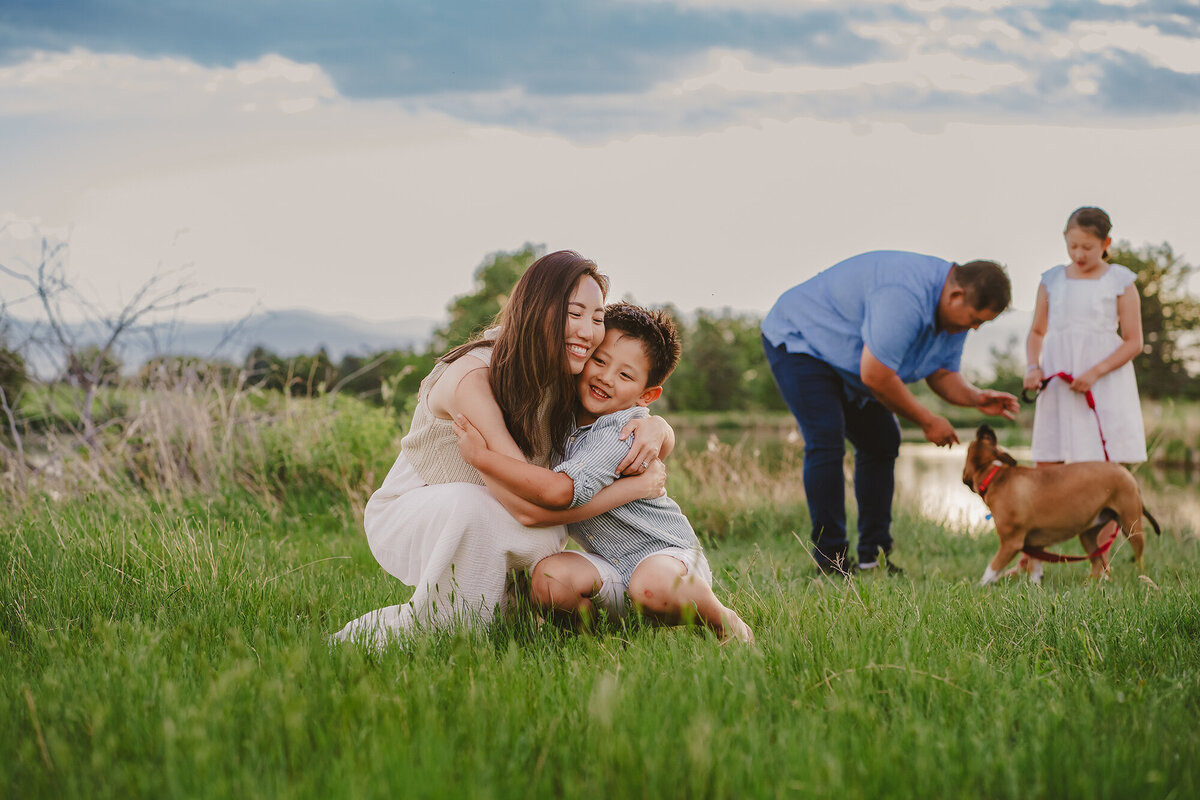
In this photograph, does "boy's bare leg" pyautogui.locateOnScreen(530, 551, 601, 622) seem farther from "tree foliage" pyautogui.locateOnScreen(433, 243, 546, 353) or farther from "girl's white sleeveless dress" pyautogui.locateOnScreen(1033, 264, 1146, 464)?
"tree foliage" pyautogui.locateOnScreen(433, 243, 546, 353)

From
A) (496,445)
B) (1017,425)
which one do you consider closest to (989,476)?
(496,445)

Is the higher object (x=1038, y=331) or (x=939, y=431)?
(x=1038, y=331)

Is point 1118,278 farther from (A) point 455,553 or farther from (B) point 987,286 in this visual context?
(A) point 455,553

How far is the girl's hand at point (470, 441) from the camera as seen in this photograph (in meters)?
2.81

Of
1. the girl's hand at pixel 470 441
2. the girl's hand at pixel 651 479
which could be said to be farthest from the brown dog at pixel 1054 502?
the girl's hand at pixel 470 441

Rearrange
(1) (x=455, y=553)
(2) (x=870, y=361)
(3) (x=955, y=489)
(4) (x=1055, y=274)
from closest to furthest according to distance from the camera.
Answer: (1) (x=455, y=553) < (2) (x=870, y=361) < (4) (x=1055, y=274) < (3) (x=955, y=489)

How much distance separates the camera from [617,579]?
9.93 ft

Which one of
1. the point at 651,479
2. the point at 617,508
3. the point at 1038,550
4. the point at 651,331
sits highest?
the point at 651,331

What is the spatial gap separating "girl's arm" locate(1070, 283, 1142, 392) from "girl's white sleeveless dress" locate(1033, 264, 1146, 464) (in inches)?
2.7

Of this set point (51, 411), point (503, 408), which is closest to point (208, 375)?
point (51, 411)

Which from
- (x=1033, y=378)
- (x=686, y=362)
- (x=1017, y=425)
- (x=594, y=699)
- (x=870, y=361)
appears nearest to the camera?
(x=594, y=699)

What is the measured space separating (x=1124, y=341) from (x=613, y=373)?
12.5 feet

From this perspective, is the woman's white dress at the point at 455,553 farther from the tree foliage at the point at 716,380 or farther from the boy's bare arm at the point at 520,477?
the tree foliage at the point at 716,380

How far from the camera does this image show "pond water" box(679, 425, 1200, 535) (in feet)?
25.4
